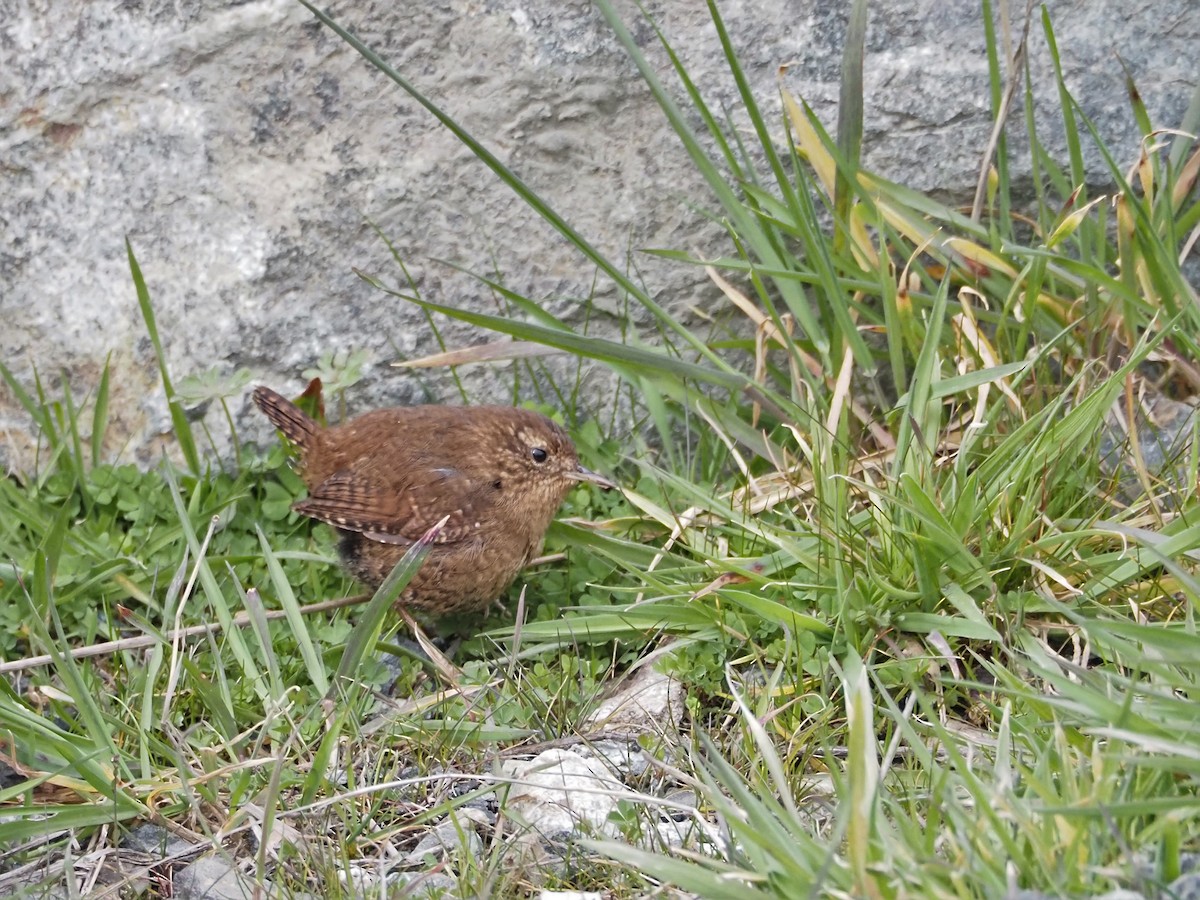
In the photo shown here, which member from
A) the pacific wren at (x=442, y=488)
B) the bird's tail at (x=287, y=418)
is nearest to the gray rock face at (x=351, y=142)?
the bird's tail at (x=287, y=418)

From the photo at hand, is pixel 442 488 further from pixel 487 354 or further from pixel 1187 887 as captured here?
pixel 1187 887

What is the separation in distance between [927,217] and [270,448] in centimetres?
256

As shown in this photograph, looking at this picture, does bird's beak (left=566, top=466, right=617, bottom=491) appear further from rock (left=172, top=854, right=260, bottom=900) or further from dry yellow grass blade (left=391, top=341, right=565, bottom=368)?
rock (left=172, top=854, right=260, bottom=900)

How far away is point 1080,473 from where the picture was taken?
3883 millimetres

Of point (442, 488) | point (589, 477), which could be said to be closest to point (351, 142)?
point (442, 488)

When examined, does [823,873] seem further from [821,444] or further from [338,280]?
[338,280]

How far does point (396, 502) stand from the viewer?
14.7 feet

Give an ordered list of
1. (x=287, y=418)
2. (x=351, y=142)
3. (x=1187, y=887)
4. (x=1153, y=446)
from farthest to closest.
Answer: (x=351, y=142) → (x=287, y=418) → (x=1153, y=446) → (x=1187, y=887)

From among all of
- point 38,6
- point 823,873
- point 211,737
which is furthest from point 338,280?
point 823,873

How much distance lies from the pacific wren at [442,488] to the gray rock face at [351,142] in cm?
48

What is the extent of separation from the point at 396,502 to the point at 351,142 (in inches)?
52.9

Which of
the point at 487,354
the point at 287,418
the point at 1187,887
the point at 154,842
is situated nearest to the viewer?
the point at 1187,887

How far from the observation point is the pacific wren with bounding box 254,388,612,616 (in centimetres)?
439

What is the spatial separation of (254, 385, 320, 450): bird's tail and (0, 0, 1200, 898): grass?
183 millimetres
